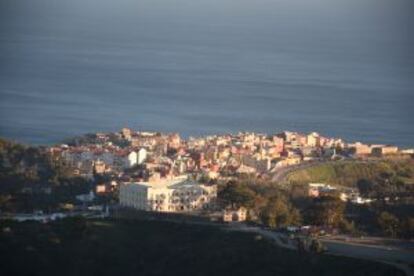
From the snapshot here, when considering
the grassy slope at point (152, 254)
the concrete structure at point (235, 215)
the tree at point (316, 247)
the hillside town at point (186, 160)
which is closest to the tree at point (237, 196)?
the concrete structure at point (235, 215)

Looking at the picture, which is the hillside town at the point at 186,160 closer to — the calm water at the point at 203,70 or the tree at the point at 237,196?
the tree at the point at 237,196

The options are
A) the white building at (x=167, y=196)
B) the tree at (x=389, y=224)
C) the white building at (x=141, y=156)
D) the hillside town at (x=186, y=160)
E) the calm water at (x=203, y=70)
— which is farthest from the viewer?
the calm water at (x=203, y=70)

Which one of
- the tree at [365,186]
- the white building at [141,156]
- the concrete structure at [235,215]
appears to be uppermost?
the white building at [141,156]

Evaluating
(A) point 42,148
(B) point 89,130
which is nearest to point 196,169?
(A) point 42,148

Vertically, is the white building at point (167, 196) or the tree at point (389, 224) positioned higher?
the white building at point (167, 196)

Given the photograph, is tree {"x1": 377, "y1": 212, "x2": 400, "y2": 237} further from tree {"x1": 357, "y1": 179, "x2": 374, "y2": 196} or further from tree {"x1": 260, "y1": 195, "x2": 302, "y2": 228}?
tree {"x1": 357, "y1": 179, "x2": 374, "y2": 196}

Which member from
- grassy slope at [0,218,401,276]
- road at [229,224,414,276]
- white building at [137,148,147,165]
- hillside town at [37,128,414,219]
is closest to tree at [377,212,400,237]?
road at [229,224,414,276]

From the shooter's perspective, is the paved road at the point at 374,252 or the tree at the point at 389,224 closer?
the paved road at the point at 374,252

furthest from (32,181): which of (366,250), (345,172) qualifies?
(366,250)
